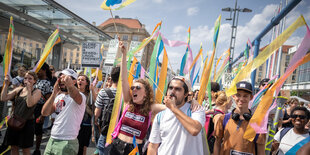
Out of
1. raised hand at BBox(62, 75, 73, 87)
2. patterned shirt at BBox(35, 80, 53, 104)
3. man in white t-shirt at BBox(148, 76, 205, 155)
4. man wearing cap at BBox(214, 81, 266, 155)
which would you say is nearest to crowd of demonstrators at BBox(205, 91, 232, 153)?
man wearing cap at BBox(214, 81, 266, 155)

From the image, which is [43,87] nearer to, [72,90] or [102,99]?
[102,99]

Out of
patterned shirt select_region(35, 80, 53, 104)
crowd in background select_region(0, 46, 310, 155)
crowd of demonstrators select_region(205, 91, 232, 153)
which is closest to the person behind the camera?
crowd in background select_region(0, 46, 310, 155)

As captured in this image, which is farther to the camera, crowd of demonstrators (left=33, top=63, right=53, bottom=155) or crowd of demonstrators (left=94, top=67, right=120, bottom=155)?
crowd of demonstrators (left=33, top=63, right=53, bottom=155)

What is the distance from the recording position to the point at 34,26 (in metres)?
8.80

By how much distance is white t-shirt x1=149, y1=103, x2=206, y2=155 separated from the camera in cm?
192

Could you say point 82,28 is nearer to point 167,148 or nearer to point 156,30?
point 156,30

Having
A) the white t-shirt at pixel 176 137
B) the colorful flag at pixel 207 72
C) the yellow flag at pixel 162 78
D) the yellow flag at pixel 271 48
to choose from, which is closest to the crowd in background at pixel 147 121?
the white t-shirt at pixel 176 137

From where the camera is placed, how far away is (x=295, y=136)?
9.07 feet

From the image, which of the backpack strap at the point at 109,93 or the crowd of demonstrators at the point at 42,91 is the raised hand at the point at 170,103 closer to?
the backpack strap at the point at 109,93

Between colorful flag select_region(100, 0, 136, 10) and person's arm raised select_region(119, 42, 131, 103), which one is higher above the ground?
colorful flag select_region(100, 0, 136, 10)

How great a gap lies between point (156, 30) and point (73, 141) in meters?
2.22

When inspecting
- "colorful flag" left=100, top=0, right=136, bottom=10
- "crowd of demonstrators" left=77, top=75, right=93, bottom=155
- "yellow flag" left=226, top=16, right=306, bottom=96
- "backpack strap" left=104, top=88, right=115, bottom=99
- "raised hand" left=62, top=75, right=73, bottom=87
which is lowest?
"crowd of demonstrators" left=77, top=75, right=93, bottom=155

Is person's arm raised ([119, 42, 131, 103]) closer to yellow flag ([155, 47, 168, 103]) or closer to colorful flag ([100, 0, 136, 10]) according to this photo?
colorful flag ([100, 0, 136, 10])

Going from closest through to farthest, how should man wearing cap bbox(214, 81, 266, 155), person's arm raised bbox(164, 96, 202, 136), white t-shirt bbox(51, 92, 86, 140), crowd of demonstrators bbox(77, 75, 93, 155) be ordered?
person's arm raised bbox(164, 96, 202, 136) → man wearing cap bbox(214, 81, 266, 155) → white t-shirt bbox(51, 92, 86, 140) → crowd of demonstrators bbox(77, 75, 93, 155)
